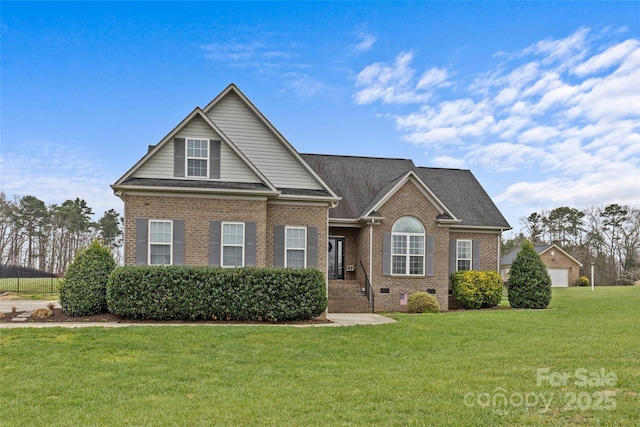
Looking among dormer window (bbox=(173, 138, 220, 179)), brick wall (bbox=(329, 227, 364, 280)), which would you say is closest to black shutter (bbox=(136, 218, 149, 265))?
dormer window (bbox=(173, 138, 220, 179))

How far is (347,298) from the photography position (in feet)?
66.9

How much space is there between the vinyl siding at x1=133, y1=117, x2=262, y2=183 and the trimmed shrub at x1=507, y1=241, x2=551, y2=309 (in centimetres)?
1202

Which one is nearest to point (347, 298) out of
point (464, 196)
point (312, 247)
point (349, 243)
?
point (349, 243)

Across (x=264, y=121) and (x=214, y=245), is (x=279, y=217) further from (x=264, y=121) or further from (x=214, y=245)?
(x=264, y=121)

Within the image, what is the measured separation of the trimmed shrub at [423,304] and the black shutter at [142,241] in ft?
33.3

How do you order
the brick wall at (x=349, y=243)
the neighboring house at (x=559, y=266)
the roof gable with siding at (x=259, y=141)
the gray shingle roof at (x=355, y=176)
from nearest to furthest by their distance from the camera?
the roof gable with siding at (x=259, y=141), the brick wall at (x=349, y=243), the gray shingle roof at (x=355, y=176), the neighboring house at (x=559, y=266)

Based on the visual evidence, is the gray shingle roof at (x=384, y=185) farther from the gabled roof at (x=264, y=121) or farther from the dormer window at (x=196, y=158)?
the dormer window at (x=196, y=158)

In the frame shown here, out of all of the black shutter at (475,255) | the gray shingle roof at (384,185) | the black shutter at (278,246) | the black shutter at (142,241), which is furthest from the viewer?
the black shutter at (475,255)

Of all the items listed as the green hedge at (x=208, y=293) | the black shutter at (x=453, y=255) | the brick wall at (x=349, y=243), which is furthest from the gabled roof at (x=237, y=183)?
the black shutter at (x=453, y=255)

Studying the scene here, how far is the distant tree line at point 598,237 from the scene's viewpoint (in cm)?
5588

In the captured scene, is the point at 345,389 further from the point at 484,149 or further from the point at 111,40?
the point at 484,149

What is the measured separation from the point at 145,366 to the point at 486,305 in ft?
54.7

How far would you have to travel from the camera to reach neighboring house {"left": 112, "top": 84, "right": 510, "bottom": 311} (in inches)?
642

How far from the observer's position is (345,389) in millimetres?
7703
